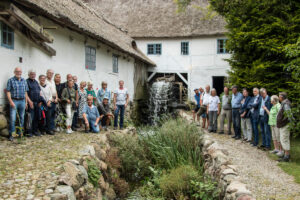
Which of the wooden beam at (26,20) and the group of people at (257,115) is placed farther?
the group of people at (257,115)

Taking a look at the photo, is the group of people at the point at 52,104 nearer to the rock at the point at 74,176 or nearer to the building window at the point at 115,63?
the rock at the point at 74,176

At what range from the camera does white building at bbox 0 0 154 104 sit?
634 centimetres

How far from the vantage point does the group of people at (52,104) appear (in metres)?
6.01

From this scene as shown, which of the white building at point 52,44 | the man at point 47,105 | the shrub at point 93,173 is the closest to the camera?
the shrub at point 93,173

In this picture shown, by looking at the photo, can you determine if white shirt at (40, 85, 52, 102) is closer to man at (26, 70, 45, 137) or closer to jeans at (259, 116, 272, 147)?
man at (26, 70, 45, 137)

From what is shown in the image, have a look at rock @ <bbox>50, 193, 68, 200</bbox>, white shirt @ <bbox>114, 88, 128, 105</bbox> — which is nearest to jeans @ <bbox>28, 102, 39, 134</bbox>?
white shirt @ <bbox>114, 88, 128, 105</bbox>

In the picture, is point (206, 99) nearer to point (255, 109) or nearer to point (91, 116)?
point (255, 109)

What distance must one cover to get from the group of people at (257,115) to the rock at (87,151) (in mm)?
Answer: 4550

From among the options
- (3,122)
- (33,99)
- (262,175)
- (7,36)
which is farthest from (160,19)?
(262,175)

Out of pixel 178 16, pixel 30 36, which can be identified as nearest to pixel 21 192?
pixel 30 36

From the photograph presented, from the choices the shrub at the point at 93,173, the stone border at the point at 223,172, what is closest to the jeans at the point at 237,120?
the stone border at the point at 223,172

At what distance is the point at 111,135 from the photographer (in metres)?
7.59

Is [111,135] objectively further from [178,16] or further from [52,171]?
[178,16]

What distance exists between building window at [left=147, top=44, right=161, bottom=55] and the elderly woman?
11.5 metres
